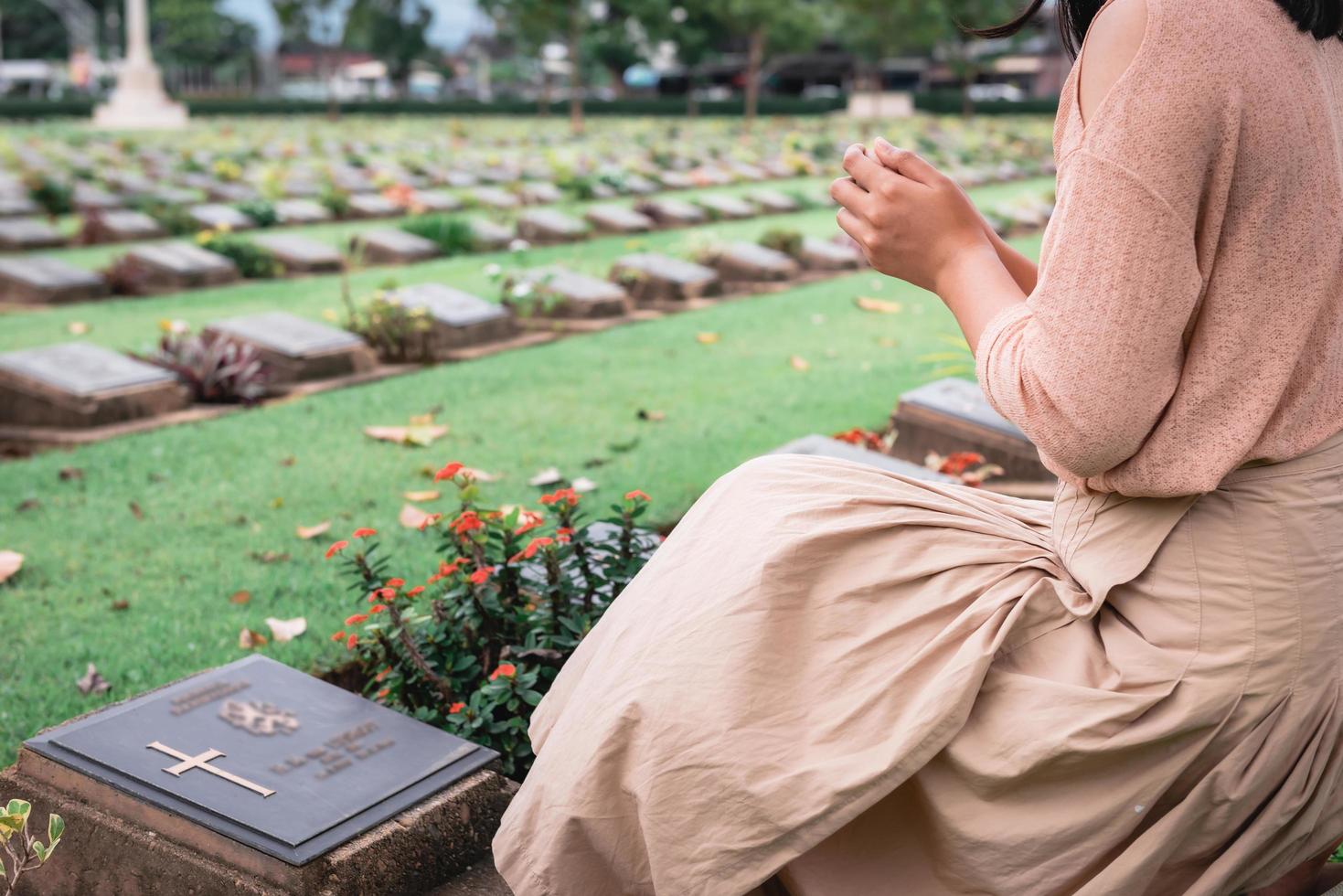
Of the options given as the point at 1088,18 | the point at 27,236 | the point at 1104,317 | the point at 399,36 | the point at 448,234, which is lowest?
the point at 27,236

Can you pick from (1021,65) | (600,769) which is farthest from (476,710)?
(1021,65)

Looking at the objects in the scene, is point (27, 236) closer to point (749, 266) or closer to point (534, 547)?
point (749, 266)

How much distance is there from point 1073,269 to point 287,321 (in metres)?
5.12

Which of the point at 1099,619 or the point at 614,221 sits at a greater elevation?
the point at 1099,619

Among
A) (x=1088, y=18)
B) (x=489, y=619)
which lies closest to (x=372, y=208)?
(x=489, y=619)

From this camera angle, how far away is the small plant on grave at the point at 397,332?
6.02 meters

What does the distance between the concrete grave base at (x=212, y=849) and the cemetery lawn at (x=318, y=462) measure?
62cm

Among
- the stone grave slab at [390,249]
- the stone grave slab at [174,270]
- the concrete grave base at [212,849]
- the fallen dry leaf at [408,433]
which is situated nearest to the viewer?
the concrete grave base at [212,849]

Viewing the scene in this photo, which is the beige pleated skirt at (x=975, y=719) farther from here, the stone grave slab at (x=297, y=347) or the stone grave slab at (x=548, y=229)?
the stone grave slab at (x=548, y=229)

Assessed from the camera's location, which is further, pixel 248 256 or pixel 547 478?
pixel 248 256

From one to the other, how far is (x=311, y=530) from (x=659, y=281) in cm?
438

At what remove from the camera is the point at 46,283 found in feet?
23.7

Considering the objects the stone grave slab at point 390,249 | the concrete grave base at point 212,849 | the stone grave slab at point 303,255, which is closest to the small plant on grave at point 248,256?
the stone grave slab at point 303,255

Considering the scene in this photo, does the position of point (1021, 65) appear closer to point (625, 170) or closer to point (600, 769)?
point (625, 170)
